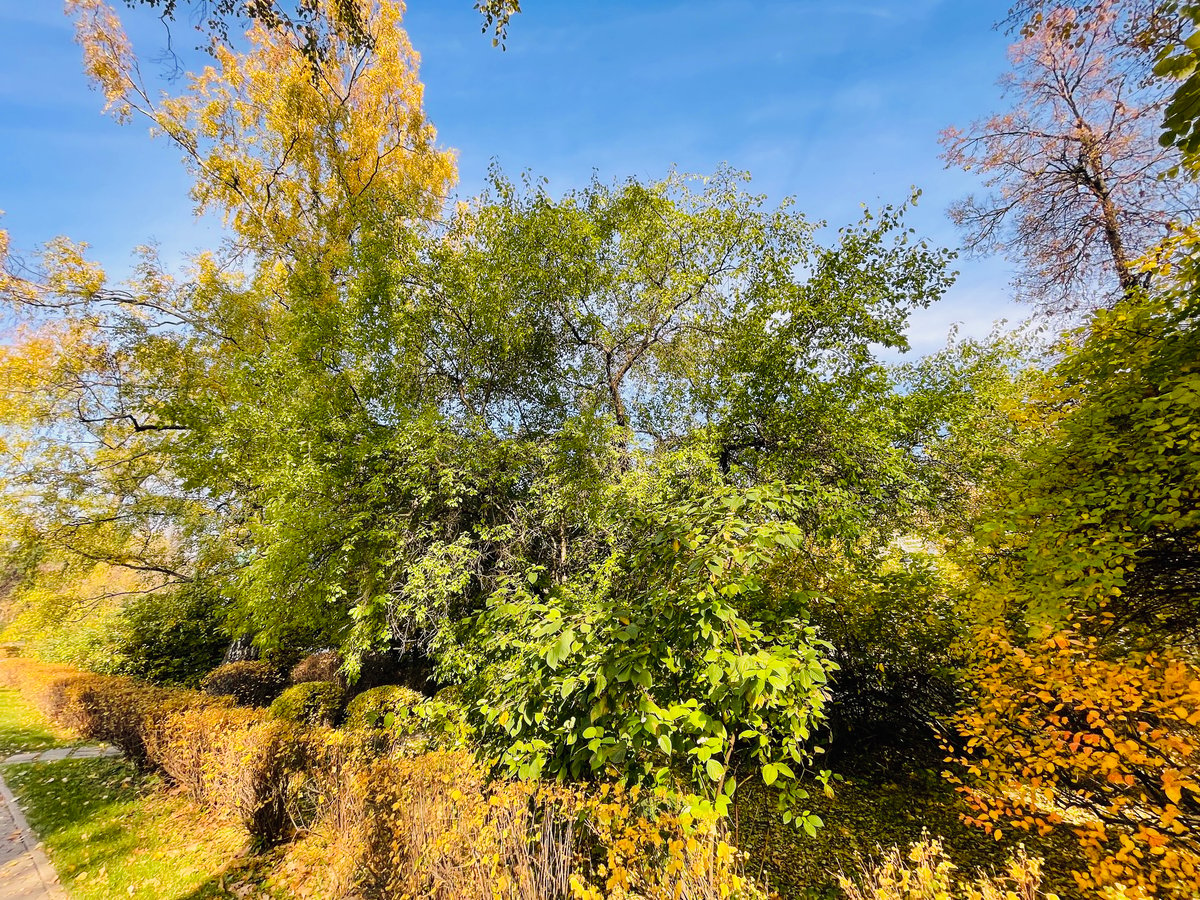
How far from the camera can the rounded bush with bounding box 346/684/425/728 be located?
5665 mm

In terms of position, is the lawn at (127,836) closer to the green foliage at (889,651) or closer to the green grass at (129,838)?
the green grass at (129,838)

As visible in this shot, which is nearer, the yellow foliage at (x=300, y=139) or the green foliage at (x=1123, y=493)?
the green foliage at (x=1123, y=493)

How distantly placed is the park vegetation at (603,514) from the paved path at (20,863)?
3.74 ft

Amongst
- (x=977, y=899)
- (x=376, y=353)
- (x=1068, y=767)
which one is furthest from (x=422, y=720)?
(x=376, y=353)

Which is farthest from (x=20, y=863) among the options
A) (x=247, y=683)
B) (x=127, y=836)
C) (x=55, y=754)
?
(x=55, y=754)

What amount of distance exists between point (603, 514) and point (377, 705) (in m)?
4.44

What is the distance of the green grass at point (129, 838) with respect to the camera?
4.08 metres

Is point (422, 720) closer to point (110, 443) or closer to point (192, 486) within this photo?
point (192, 486)

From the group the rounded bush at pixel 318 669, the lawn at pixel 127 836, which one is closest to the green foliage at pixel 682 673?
the lawn at pixel 127 836

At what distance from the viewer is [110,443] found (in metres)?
11.6

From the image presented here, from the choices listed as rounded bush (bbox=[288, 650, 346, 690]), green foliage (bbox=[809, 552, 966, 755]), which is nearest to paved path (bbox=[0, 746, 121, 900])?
rounded bush (bbox=[288, 650, 346, 690])

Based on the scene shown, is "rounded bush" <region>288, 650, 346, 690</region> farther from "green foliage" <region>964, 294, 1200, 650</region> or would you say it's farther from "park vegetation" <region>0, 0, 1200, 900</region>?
"green foliage" <region>964, 294, 1200, 650</region>

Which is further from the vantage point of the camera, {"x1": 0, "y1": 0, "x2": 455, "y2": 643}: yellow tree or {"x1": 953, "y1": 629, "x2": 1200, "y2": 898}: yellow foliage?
{"x1": 0, "y1": 0, "x2": 455, "y2": 643}: yellow tree

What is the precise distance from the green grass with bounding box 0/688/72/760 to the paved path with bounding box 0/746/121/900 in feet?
9.97
